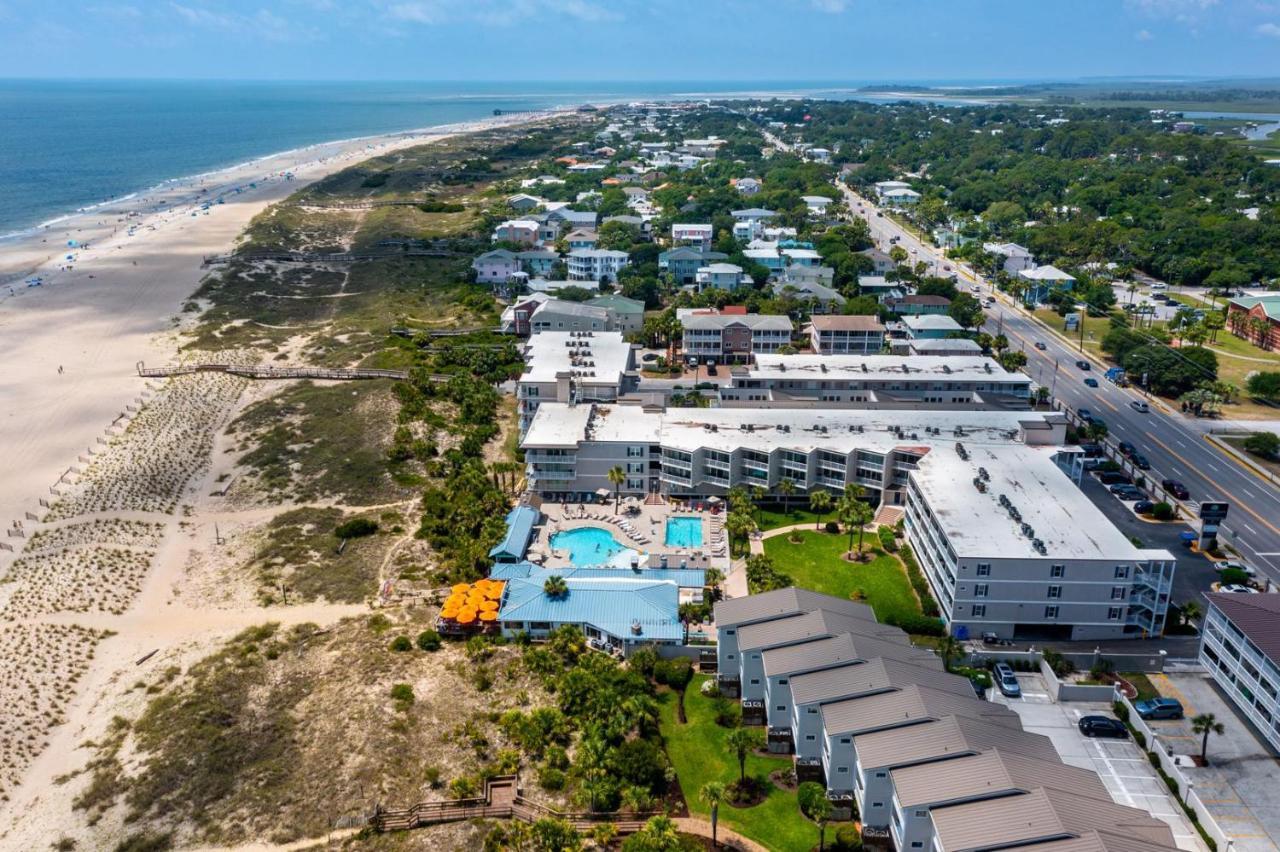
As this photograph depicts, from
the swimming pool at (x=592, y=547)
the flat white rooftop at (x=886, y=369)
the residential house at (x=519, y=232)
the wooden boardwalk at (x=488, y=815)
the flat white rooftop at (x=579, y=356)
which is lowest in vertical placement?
the wooden boardwalk at (x=488, y=815)

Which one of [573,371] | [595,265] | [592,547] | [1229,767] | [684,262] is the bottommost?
[1229,767]

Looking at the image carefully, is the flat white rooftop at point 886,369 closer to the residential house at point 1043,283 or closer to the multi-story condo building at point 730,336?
the multi-story condo building at point 730,336

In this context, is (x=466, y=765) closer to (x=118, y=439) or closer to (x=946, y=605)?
(x=946, y=605)

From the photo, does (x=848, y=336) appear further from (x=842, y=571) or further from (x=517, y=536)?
(x=517, y=536)

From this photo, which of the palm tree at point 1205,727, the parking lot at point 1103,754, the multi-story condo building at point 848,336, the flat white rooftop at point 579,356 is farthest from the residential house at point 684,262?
the palm tree at point 1205,727

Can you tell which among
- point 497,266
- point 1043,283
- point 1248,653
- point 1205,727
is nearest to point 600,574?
point 1205,727
